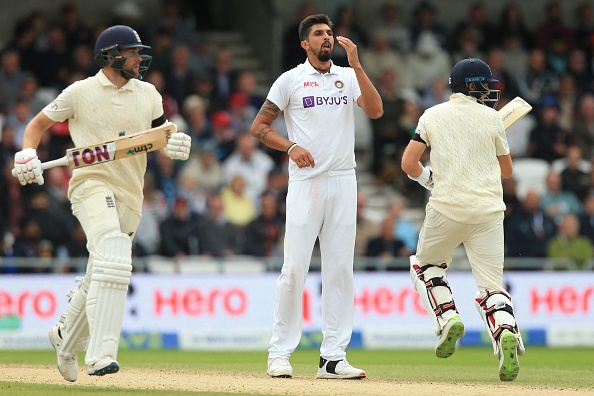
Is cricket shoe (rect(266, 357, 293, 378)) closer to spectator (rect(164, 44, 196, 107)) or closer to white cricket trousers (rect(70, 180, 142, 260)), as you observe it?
white cricket trousers (rect(70, 180, 142, 260))

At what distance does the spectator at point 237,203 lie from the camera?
624 inches

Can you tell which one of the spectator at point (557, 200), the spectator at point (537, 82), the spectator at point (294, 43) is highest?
the spectator at point (294, 43)

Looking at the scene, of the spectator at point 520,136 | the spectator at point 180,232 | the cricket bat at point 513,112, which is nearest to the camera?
the cricket bat at point 513,112

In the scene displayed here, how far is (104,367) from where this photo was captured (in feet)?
25.5

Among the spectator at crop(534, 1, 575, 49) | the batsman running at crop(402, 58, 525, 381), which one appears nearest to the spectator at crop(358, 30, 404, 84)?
the spectator at crop(534, 1, 575, 49)

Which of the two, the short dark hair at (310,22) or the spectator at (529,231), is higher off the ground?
the short dark hair at (310,22)

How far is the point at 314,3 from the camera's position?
1942cm

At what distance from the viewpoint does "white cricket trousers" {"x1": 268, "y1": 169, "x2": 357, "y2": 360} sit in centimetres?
893

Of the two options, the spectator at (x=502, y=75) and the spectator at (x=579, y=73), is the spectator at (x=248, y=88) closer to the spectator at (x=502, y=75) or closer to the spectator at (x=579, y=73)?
the spectator at (x=502, y=75)

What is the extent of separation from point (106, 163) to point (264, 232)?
715 cm

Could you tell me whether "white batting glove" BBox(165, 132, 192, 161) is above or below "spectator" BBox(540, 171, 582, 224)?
above

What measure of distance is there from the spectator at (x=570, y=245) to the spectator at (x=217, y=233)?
4174 mm

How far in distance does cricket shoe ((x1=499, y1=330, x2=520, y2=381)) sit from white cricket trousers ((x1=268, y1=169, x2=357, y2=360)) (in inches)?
46.9

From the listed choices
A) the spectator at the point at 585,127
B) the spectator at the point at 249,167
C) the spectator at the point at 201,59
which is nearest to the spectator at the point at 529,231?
the spectator at the point at 585,127
